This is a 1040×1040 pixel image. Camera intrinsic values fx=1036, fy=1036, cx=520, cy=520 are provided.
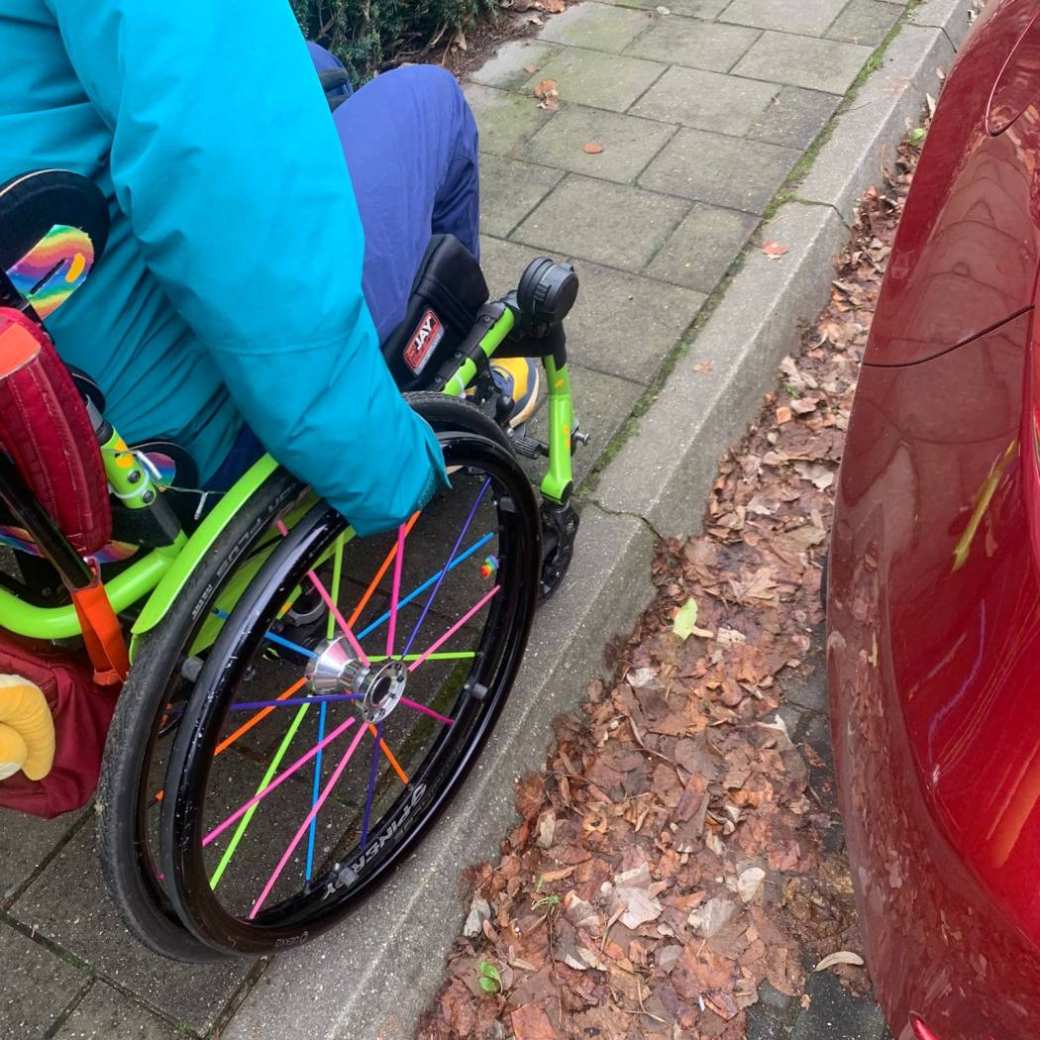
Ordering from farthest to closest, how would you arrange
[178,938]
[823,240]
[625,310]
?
[823,240], [625,310], [178,938]

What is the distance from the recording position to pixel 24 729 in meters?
1.37

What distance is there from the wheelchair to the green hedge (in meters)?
2.43

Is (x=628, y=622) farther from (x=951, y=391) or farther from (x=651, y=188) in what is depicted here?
(x=651, y=188)

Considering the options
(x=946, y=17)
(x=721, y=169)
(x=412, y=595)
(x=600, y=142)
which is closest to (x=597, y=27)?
(x=600, y=142)

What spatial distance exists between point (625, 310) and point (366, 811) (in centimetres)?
181

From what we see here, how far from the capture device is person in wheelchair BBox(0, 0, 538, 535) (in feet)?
3.65

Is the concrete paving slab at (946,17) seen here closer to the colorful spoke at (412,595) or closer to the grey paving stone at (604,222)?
the grey paving stone at (604,222)

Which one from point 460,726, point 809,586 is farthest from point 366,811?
point 809,586

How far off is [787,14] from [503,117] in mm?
1471

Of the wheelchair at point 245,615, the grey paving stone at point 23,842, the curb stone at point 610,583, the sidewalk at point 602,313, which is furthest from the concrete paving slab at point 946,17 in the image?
the grey paving stone at point 23,842

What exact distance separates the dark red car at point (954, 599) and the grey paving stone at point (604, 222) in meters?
1.66

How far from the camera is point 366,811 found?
2043 millimetres

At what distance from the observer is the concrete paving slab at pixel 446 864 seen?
1.82 meters

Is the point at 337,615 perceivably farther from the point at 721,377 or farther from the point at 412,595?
the point at 721,377
